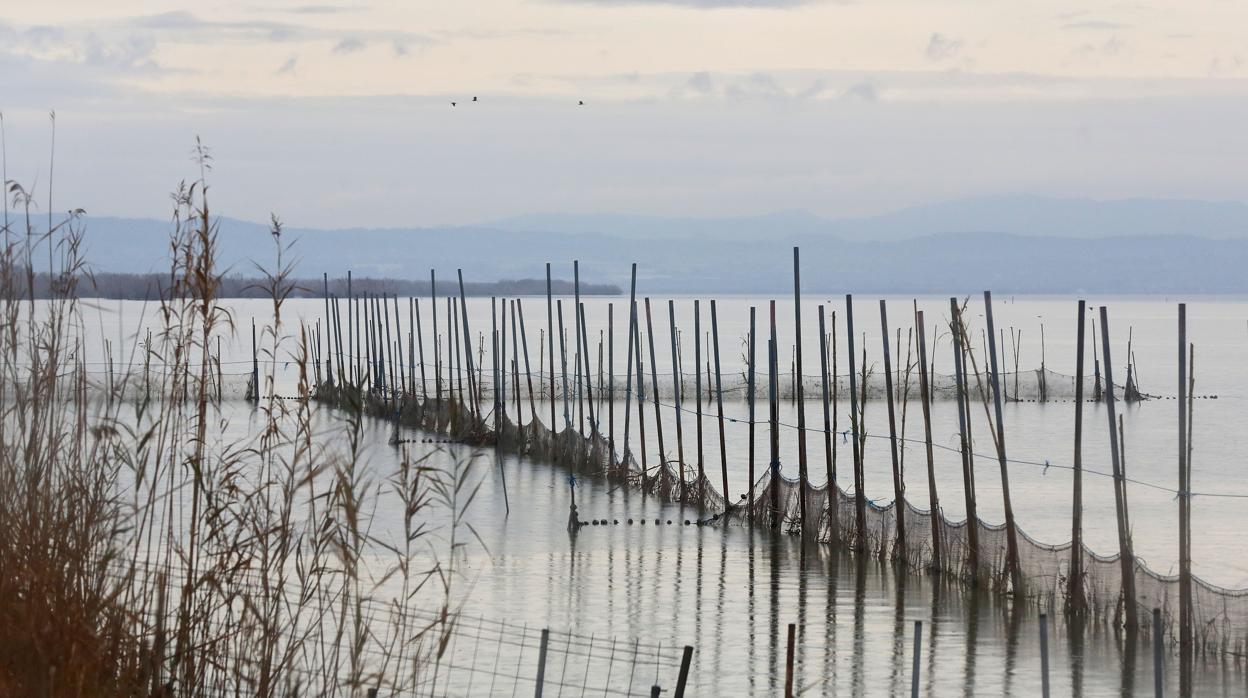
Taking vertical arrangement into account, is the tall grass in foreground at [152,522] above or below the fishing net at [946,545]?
above

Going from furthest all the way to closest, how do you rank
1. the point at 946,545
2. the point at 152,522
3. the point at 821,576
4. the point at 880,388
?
the point at 880,388
the point at 821,576
the point at 946,545
the point at 152,522

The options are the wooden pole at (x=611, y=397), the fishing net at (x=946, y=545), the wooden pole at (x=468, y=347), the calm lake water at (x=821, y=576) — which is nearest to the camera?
the fishing net at (x=946, y=545)

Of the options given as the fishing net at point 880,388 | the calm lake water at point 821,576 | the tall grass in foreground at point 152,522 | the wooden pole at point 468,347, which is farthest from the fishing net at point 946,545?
the fishing net at point 880,388

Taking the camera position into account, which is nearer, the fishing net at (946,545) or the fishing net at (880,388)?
the fishing net at (946,545)

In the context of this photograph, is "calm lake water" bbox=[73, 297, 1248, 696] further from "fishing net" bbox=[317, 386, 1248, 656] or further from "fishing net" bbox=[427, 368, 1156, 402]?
"fishing net" bbox=[427, 368, 1156, 402]

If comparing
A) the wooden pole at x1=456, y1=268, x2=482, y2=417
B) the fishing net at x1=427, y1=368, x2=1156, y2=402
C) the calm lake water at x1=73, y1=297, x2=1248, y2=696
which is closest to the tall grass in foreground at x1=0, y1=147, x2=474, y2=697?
the calm lake water at x1=73, y1=297, x2=1248, y2=696

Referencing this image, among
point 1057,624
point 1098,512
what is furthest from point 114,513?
point 1098,512

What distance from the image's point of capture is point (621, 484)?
25625mm

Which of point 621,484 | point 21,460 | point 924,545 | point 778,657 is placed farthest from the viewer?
point 621,484

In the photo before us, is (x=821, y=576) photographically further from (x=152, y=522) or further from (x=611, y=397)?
(x=152, y=522)

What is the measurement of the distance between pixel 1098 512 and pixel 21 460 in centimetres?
2136

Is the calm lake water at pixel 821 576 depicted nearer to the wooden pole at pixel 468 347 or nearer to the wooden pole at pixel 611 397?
the wooden pole at pixel 611 397

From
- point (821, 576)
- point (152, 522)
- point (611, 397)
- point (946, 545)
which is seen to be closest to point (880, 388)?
point (611, 397)

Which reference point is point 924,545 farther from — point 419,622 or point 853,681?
point 419,622
